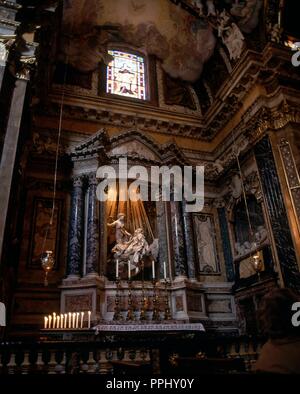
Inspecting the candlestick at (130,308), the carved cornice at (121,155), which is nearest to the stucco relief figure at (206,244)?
the carved cornice at (121,155)

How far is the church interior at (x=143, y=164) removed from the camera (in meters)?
7.40

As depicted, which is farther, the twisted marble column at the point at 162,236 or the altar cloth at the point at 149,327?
the twisted marble column at the point at 162,236

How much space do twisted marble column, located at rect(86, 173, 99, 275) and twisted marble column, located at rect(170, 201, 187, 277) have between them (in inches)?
85.2

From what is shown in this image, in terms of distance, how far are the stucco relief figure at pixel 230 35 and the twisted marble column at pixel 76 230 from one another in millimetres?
6120

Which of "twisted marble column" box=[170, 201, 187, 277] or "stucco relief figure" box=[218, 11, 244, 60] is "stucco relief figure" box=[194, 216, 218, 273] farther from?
"stucco relief figure" box=[218, 11, 244, 60]

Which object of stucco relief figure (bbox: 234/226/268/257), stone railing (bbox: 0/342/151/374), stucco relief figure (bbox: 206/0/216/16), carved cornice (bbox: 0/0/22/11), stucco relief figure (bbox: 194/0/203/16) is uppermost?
stucco relief figure (bbox: 194/0/203/16)

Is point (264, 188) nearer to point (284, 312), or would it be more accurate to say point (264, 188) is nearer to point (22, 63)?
point (22, 63)

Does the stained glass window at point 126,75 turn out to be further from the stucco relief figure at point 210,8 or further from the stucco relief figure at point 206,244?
the stucco relief figure at point 206,244

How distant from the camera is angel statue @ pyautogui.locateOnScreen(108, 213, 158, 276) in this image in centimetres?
916

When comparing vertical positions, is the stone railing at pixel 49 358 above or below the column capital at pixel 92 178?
below

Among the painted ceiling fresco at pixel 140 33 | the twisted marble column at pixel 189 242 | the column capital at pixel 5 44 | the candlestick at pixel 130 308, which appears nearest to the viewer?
the column capital at pixel 5 44

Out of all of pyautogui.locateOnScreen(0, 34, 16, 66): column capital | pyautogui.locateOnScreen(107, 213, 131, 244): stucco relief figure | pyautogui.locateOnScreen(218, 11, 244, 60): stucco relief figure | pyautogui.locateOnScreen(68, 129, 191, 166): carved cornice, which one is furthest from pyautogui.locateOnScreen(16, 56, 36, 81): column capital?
pyautogui.locateOnScreen(218, 11, 244, 60): stucco relief figure

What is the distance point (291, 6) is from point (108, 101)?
6.31 meters

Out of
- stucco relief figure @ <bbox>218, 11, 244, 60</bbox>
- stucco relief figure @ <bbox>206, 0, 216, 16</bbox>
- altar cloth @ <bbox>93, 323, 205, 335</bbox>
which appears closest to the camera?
altar cloth @ <bbox>93, 323, 205, 335</bbox>
